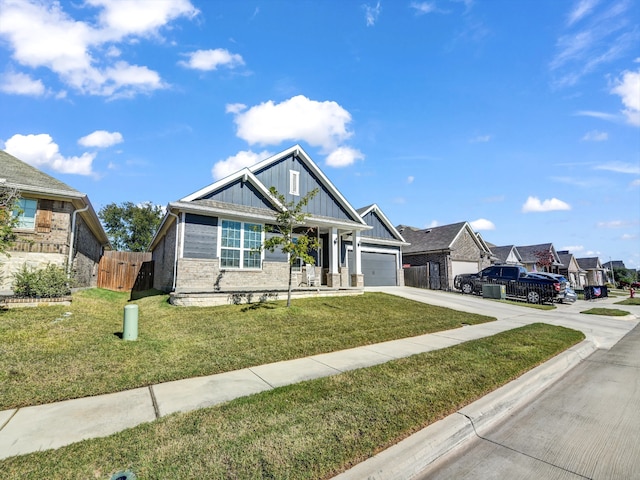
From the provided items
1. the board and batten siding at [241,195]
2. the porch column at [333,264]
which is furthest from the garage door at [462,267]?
the board and batten siding at [241,195]

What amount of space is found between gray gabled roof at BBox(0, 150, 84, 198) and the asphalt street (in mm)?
13923

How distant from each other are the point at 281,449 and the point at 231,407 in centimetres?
121

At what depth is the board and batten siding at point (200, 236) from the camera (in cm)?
1270

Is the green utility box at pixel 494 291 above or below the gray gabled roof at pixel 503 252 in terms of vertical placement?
below

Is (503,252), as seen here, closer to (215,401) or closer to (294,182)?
(294,182)

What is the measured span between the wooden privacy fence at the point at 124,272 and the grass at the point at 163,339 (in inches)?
413

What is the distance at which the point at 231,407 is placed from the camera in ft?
13.2

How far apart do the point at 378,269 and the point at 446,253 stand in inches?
275

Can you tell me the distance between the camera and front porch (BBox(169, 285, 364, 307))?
11188 millimetres

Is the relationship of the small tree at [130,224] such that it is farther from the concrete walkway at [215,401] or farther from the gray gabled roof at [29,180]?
the concrete walkway at [215,401]

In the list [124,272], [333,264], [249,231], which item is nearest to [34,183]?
[249,231]

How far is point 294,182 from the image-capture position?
1672cm

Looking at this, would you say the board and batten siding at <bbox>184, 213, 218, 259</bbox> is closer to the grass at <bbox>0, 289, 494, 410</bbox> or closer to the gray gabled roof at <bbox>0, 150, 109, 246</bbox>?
the grass at <bbox>0, 289, 494, 410</bbox>

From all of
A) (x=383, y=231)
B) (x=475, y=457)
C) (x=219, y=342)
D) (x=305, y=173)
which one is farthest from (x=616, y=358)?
(x=383, y=231)
